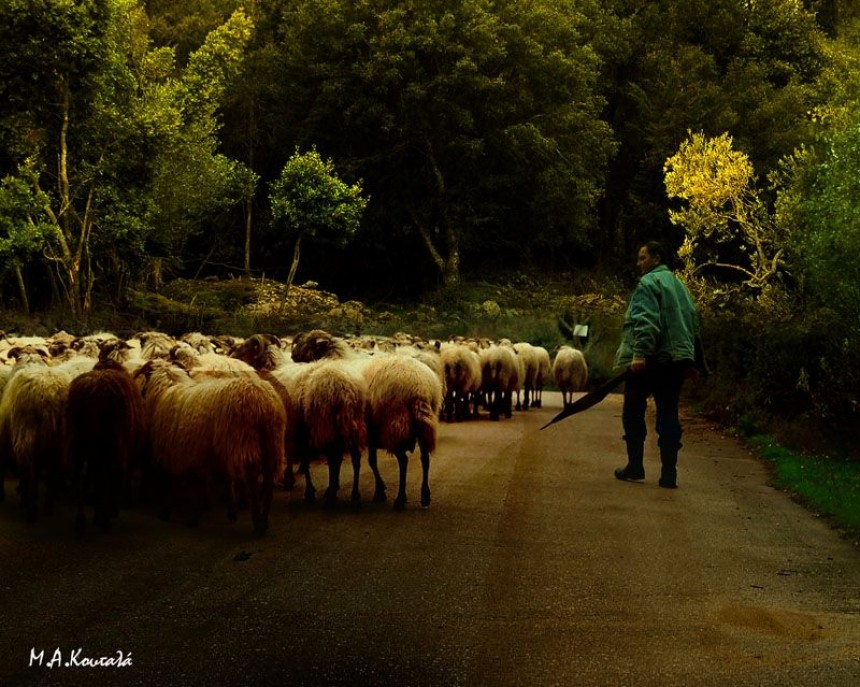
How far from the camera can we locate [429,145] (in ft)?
139

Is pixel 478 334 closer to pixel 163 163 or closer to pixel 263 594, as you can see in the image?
pixel 163 163

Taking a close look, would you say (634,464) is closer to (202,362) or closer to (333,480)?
(333,480)

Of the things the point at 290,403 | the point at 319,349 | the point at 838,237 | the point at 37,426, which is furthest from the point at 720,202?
the point at 37,426

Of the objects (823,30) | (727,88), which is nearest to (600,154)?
(727,88)

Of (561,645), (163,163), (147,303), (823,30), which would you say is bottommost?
(561,645)

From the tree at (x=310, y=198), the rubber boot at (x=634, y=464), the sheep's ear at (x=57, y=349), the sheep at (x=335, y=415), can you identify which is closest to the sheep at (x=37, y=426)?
the sheep at (x=335, y=415)

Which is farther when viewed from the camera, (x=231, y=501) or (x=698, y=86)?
(x=698, y=86)

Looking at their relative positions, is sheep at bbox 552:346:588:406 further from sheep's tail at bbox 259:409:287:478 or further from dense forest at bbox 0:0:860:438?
sheep's tail at bbox 259:409:287:478

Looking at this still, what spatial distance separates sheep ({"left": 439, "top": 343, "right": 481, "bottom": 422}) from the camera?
53.6 ft

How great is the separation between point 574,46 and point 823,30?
20297 millimetres

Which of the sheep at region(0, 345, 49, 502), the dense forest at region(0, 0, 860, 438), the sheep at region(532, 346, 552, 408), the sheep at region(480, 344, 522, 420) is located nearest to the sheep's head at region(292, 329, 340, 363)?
the sheep at region(0, 345, 49, 502)

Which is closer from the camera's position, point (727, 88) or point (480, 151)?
point (480, 151)

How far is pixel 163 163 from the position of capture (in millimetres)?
30266

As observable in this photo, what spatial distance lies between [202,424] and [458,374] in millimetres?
8896
